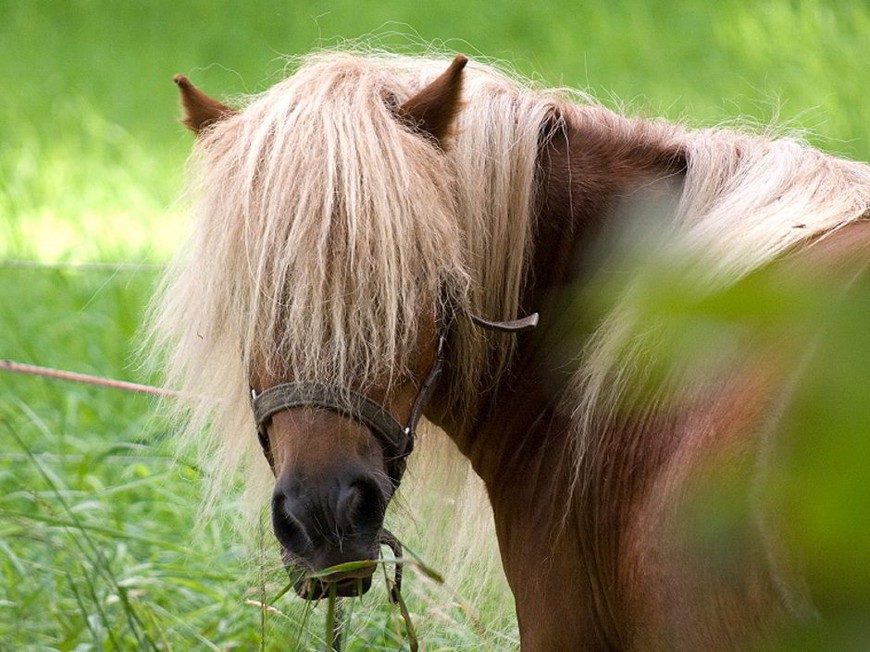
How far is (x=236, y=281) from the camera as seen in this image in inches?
63.6

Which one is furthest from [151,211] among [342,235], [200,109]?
[342,235]

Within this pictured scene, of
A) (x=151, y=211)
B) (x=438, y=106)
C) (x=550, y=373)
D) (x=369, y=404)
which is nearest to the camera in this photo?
(x=369, y=404)

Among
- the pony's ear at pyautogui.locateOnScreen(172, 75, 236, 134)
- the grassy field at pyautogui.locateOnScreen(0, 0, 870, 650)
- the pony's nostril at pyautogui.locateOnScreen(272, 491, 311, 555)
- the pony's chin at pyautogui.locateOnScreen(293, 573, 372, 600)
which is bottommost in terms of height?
the grassy field at pyautogui.locateOnScreen(0, 0, 870, 650)

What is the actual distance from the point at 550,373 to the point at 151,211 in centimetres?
488

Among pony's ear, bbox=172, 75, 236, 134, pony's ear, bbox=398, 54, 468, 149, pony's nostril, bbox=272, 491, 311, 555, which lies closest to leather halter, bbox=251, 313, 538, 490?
pony's nostril, bbox=272, 491, 311, 555

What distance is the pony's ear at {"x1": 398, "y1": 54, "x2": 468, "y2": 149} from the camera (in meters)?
1.68

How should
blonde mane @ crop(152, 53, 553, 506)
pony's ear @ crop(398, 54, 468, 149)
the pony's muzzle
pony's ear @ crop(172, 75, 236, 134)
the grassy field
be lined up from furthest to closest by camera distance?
the grassy field
pony's ear @ crop(172, 75, 236, 134)
pony's ear @ crop(398, 54, 468, 149)
blonde mane @ crop(152, 53, 553, 506)
the pony's muzzle

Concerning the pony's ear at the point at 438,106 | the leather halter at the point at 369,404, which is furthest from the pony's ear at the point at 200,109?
the leather halter at the point at 369,404

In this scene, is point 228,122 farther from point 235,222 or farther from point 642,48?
point 642,48

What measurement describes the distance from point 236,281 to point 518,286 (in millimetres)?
447

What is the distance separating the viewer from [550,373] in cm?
182

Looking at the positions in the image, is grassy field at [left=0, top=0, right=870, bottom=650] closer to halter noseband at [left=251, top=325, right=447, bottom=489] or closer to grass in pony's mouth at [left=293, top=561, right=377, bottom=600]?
grass in pony's mouth at [left=293, top=561, right=377, bottom=600]

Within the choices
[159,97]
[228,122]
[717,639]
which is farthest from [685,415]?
[159,97]

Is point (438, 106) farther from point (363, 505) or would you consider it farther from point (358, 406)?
point (363, 505)
